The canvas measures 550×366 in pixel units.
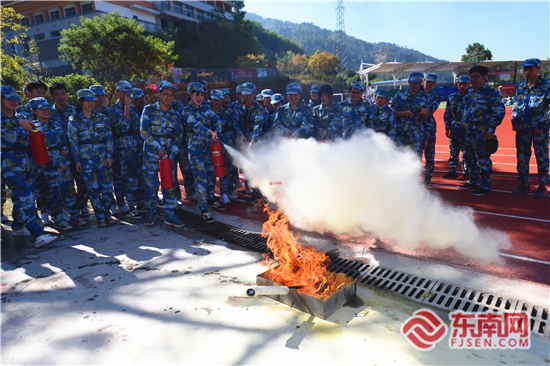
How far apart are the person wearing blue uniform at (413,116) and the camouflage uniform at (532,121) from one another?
1603 millimetres

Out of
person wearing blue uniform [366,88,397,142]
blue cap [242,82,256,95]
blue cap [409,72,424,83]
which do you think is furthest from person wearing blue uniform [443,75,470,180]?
Answer: blue cap [242,82,256,95]

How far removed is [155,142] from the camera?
561cm

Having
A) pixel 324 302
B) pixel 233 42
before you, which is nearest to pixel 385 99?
pixel 324 302

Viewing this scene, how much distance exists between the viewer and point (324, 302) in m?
3.04

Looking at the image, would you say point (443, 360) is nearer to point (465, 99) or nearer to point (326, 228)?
point (326, 228)

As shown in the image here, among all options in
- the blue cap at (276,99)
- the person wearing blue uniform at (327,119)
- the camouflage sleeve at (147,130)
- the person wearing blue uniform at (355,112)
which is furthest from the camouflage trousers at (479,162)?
the camouflage sleeve at (147,130)

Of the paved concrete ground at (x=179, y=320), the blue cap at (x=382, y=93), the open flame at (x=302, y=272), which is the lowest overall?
the paved concrete ground at (x=179, y=320)

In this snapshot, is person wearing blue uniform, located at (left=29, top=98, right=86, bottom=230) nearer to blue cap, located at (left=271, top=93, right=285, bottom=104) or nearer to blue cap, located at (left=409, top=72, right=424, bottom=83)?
blue cap, located at (left=271, top=93, right=285, bottom=104)

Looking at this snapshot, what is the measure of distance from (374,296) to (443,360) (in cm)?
98

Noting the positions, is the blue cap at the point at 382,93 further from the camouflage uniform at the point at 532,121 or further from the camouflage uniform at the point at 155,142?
the camouflage uniform at the point at 155,142

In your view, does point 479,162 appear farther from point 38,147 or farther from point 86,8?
point 86,8

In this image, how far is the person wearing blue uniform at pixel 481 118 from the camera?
6316 mm

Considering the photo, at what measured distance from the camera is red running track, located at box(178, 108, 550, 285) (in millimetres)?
3982

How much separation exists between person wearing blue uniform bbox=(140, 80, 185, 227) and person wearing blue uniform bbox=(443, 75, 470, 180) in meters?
6.12
